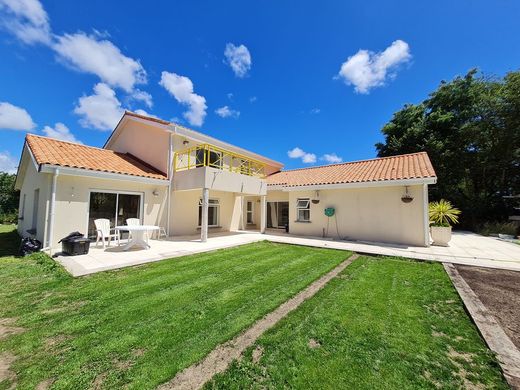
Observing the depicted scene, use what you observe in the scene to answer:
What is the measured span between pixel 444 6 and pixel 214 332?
17.5m

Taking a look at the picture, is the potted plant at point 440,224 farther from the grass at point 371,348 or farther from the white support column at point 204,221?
the white support column at point 204,221

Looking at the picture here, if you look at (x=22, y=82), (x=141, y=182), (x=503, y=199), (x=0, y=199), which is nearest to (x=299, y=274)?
(x=141, y=182)

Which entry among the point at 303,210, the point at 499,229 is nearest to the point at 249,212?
the point at 303,210

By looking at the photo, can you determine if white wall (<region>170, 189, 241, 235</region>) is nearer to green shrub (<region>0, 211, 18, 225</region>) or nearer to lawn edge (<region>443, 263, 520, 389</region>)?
lawn edge (<region>443, 263, 520, 389</region>)

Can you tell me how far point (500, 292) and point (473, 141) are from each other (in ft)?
83.3

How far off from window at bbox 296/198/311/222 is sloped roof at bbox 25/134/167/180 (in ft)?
30.3

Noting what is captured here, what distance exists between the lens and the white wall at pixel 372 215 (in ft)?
39.0

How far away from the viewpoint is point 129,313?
4289 mm

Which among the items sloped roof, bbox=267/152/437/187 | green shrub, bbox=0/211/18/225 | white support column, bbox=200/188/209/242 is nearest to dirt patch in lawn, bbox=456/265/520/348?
sloped roof, bbox=267/152/437/187

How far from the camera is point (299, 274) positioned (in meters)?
6.96

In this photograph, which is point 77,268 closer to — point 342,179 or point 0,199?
point 342,179

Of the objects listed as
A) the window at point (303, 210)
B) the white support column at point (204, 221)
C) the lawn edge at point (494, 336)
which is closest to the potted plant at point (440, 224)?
the window at point (303, 210)

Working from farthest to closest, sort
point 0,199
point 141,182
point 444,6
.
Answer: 1. point 0,199
2. point 141,182
3. point 444,6

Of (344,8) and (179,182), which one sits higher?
(344,8)
